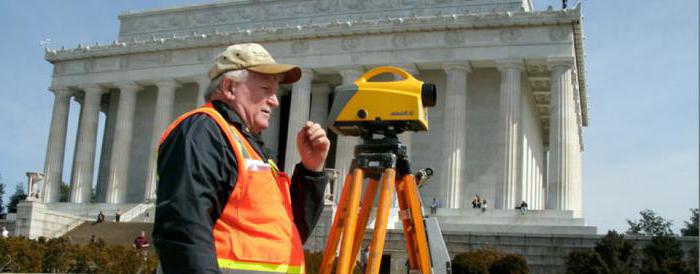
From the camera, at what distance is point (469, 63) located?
4625 centimetres

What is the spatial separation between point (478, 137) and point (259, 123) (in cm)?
4489

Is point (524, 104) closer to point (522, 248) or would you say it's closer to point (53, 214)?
point (522, 248)

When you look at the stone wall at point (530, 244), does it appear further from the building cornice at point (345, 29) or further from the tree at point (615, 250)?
the building cornice at point (345, 29)

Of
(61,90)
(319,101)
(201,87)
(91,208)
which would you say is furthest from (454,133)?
(61,90)

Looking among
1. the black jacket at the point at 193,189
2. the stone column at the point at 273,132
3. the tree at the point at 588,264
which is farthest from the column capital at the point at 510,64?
the black jacket at the point at 193,189

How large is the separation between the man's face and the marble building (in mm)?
39156

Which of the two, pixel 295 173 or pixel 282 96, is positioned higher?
pixel 282 96

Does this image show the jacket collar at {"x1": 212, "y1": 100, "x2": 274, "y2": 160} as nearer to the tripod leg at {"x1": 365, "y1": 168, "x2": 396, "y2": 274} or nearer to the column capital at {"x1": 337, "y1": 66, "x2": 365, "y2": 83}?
the tripod leg at {"x1": 365, "y1": 168, "x2": 396, "y2": 274}

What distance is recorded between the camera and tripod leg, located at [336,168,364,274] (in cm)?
478

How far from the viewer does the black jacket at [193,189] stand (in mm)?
3312

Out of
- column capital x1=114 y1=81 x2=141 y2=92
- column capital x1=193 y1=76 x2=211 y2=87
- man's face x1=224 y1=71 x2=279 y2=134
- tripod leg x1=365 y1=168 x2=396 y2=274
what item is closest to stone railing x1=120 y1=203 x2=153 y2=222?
column capital x1=193 y1=76 x2=211 y2=87

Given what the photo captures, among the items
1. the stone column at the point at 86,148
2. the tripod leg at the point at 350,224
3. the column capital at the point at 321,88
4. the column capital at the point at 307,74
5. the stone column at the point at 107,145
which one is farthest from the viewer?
the stone column at the point at 107,145

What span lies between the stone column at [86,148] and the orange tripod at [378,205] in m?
52.0

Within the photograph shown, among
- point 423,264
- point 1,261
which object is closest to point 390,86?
point 423,264
